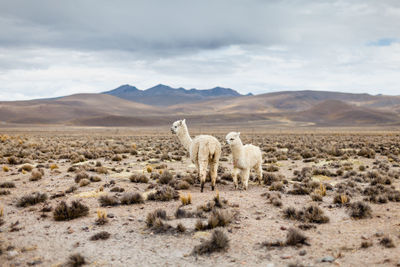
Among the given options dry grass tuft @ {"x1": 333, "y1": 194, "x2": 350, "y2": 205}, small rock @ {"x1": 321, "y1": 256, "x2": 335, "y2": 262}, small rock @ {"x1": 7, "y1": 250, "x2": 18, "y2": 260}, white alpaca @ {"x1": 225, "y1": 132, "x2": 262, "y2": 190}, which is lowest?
small rock @ {"x1": 7, "y1": 250, "x2": 18, "y2": 260}

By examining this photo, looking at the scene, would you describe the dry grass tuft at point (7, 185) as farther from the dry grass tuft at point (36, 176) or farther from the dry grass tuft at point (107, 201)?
the dry grass tuft at point (107, 201)

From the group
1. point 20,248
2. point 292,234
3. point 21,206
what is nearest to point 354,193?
point 292,234

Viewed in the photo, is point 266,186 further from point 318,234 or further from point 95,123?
point 95,123

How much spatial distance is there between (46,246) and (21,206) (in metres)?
3.15

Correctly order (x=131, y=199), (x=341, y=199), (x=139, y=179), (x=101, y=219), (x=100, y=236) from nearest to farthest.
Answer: (x=100, y=236) < (x=101, y=219) < (x=341, y=199) < (x=131, y=199) < (x=139, y=179)

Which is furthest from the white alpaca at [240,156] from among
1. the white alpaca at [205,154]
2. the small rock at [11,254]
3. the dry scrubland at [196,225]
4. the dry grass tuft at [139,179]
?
the small rock at [11,254]

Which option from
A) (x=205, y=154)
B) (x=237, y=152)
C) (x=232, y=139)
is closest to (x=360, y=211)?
(x=237, y=152)

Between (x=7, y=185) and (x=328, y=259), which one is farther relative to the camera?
(x=7, y=185)

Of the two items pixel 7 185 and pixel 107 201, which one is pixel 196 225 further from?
pixel 7 185

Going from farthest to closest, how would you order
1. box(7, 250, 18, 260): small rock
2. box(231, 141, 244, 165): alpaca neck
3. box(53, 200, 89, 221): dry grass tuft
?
box(231, 141, 244, 165): alpaca neck, box(53, 200, 89, 221): dry grass tuft, box(7, 250, 18, 260): small rock

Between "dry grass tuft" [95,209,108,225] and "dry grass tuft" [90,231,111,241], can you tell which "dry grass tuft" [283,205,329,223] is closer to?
"dry grass tuft" [90,231,111,241]

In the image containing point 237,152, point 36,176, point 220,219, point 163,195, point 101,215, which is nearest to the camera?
point 220,219

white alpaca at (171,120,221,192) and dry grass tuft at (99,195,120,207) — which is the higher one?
white alpaca at (171,120,221,192)

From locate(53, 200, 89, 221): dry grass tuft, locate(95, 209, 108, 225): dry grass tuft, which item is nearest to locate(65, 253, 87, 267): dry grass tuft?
locate(95, 209, 108, 225): dry grass tuft
